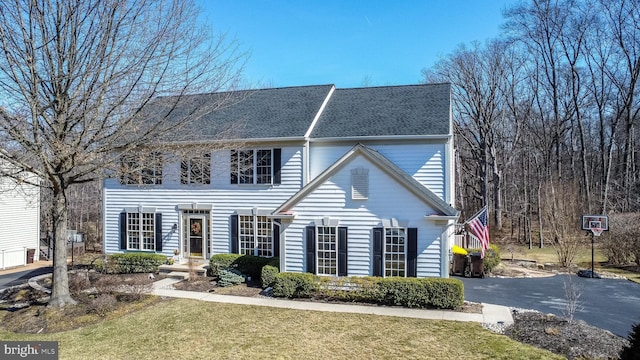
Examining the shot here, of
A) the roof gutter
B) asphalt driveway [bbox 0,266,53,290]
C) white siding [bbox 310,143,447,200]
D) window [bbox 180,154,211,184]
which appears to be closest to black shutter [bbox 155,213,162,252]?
window [bbox 180,154,211,184]

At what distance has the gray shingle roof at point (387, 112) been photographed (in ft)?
57.8

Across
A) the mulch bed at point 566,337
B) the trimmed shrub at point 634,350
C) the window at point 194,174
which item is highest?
the window at point 194,174

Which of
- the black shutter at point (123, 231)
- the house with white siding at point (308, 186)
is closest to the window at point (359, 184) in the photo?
the house with white siding at point (308, 186)

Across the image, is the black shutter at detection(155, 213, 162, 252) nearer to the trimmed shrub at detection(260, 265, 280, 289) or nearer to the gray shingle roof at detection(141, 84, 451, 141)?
the gray shingle roof at detection(141, 84, 451, 141)

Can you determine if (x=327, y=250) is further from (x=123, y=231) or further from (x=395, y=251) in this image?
(x=123, y=231)

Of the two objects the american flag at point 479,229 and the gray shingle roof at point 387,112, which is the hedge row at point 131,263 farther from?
the american flag at point 479,229

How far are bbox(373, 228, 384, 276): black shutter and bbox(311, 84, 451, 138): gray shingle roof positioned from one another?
17.1 feet

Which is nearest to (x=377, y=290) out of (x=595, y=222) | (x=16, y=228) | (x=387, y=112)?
(x=387, y=112)

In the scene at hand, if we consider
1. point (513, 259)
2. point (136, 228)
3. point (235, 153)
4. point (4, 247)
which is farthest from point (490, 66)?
point (4, 247)

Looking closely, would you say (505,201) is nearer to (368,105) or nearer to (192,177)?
(368,105)

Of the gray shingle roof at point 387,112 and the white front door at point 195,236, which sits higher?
the gray shingle roof at point 387,112

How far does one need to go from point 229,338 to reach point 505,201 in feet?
129

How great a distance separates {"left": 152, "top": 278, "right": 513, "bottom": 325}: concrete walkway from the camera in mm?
11477

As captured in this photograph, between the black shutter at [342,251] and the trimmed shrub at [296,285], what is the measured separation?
1061 millimetres
